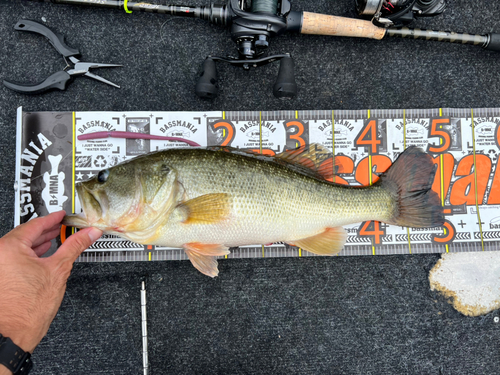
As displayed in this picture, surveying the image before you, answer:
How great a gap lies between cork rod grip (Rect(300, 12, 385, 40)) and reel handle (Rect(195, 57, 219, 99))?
69 centimetres

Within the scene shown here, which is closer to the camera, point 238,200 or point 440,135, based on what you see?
point 238,200

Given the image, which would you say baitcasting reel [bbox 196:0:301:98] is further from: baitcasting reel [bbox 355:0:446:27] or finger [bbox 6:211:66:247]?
finger [bbox 6:211:66:247]

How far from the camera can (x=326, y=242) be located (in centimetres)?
196

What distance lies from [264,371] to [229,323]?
0.42m

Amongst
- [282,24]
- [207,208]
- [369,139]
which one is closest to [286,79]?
[282,24]

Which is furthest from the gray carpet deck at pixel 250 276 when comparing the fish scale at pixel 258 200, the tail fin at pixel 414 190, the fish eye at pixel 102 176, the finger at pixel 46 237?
the fish eye at pixel 102 176

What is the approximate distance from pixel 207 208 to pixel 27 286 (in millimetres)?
945

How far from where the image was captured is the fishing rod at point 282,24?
6.66ft

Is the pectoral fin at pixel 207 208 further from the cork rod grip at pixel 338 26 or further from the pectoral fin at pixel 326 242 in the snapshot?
the cork rod grip at pixel 338 26

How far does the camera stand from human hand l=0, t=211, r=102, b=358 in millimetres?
1501

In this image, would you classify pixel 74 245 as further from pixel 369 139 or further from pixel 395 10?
pixel 395 10

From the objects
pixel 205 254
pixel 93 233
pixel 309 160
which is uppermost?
pixel 309 160

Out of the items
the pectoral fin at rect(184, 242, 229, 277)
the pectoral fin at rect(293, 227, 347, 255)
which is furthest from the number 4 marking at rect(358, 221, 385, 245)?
the pectoral fin at rect(184, 242, 229, 277)

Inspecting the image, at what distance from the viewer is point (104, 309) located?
2221mm
